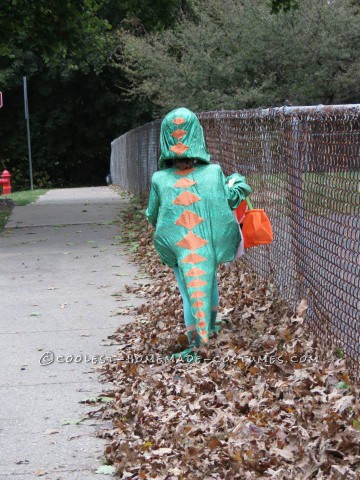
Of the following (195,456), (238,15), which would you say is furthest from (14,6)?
(195,456)

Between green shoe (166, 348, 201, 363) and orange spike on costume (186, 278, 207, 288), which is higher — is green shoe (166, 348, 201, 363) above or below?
below

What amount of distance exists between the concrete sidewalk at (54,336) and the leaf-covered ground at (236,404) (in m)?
0.20

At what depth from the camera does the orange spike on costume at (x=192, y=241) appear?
6457 mm

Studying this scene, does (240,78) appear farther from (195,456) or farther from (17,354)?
(195,456)

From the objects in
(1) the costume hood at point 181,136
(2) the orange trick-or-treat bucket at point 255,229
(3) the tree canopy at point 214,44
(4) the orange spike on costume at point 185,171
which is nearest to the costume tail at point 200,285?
(2) the orange trick-or-treat bucket at point 255,229

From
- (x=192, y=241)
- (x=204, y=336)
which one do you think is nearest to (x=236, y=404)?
(x=204, y=336)

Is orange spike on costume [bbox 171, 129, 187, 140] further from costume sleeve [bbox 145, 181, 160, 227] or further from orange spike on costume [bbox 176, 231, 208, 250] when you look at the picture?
orange spike on costume [bbox 176, 231, 208, 250]

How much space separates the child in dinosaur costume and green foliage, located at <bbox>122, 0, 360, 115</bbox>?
18940 millimetres

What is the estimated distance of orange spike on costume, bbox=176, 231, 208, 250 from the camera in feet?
21.2

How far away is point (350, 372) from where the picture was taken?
5.45 m

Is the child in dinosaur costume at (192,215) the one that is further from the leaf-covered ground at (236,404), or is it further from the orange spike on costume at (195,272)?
the leaf-covered ground at (236,404)

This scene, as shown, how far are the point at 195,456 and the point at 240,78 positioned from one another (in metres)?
23.5

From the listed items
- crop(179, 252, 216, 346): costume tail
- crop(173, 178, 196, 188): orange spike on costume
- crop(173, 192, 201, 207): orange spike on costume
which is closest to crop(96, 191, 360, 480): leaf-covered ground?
crop(179, 252, 216, 346): costume tail

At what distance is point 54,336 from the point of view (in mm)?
7699
